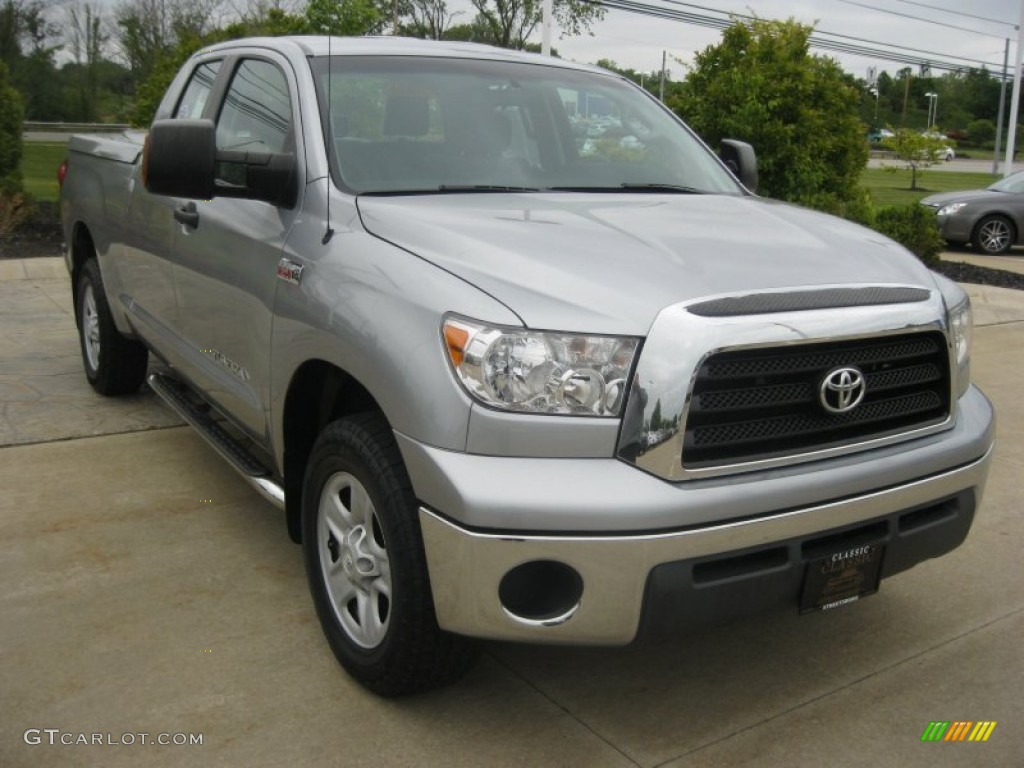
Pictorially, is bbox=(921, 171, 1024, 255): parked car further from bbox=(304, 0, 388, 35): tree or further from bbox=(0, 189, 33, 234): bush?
bbox=(0, 189, 33, 234): bush

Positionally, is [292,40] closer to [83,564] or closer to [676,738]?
[83,564]

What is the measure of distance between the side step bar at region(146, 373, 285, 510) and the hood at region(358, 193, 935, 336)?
3.45ft

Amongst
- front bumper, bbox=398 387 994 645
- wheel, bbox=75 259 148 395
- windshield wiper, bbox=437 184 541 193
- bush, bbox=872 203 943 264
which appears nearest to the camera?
front bumper, bbox=398 387 994 645

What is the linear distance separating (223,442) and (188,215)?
2.91ft

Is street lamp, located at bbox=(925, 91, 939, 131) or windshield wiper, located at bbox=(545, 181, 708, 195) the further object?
street lamp, located at bbox=(925, 91, 939, 131)

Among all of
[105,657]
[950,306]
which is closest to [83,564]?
[105,657]

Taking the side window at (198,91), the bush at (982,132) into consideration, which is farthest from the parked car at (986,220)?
the bush at (982,132)

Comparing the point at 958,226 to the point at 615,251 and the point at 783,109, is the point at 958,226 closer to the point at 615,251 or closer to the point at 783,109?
the point at 783,109

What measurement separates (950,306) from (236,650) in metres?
2.37

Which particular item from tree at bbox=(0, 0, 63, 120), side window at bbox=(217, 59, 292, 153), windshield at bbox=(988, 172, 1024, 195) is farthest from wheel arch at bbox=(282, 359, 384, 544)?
tree at bbox=(0, 0, 63, 120)

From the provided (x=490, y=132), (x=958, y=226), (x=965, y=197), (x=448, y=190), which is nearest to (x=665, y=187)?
(x=490, y=132)

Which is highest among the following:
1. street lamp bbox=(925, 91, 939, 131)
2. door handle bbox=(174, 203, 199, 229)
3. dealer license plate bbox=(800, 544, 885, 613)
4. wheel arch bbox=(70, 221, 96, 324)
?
street lamp bbox=(925, 91, 939, 131)

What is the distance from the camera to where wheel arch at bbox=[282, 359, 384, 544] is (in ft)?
10.5

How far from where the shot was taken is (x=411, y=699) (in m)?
3.05
